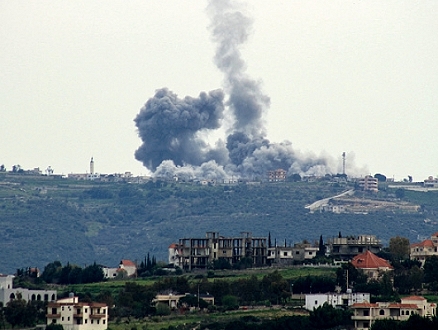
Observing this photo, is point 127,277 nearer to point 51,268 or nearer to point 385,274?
point 51,268

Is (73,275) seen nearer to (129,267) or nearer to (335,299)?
(129,267)

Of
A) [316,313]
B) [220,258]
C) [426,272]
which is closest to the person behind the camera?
[316,313]

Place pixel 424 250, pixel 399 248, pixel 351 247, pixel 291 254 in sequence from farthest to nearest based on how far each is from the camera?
pixel 291 254 → pixel 351 247 → pixel 399 248 → pixel 424 250

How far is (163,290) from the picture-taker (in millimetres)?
156250

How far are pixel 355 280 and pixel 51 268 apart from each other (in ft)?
130

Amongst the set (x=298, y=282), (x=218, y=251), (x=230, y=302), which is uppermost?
(x=218, y=251)

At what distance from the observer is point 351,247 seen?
18425 cm

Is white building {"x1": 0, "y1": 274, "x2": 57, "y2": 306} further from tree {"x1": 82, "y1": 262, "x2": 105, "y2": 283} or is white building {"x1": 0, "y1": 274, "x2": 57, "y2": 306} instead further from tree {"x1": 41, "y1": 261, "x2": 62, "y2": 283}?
tree {"x1": 41, "y1": 261, "x2": 62, "y2": 283}

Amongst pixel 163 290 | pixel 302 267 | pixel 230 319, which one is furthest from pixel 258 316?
pixel 302 267

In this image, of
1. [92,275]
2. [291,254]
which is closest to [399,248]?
[291,254]

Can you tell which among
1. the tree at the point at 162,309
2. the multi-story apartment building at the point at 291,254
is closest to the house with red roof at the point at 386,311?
the tree at the point at 162,309

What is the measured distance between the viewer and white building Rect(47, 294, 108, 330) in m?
138

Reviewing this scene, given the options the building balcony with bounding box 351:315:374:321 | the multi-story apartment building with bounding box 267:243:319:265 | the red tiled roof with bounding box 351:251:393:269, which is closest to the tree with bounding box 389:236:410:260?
A: the multi-story apartment building with bounding box 267:243:319:265

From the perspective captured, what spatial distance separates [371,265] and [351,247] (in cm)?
2001
